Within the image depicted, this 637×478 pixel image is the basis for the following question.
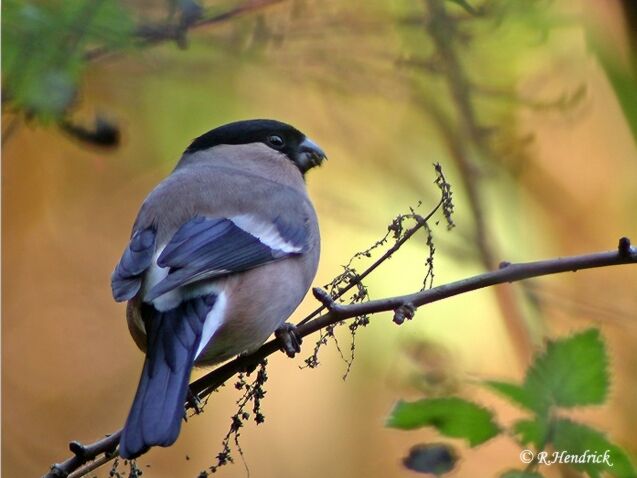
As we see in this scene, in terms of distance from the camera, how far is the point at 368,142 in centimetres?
150

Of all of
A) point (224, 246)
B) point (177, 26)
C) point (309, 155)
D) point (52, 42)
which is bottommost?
point (224, 246)

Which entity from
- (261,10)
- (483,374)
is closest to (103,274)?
(261,10)

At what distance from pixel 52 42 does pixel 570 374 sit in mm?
939

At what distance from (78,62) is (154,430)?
0.78 meters

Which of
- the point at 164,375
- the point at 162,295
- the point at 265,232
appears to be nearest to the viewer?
the point at 164,375

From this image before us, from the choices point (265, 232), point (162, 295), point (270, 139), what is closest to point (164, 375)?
point (162, 295)

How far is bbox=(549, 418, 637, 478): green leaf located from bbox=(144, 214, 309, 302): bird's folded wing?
434 millimetres

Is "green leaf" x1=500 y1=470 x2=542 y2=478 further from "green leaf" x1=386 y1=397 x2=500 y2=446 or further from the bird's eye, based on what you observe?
Result: the bird's eye

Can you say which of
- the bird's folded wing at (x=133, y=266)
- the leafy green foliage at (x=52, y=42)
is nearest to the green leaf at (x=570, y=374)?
the bird's folded wing at (x=133, y=266)

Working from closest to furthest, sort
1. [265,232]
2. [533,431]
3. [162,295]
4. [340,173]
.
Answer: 1. [533,431]
2. [162,295]
3. [265,232]
4. [340,173]

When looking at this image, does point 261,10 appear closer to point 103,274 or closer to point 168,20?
point 168,20

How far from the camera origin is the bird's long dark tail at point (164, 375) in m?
0.79

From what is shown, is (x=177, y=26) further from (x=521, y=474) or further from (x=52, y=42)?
(x=521, y=474)

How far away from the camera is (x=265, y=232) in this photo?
1183mm
